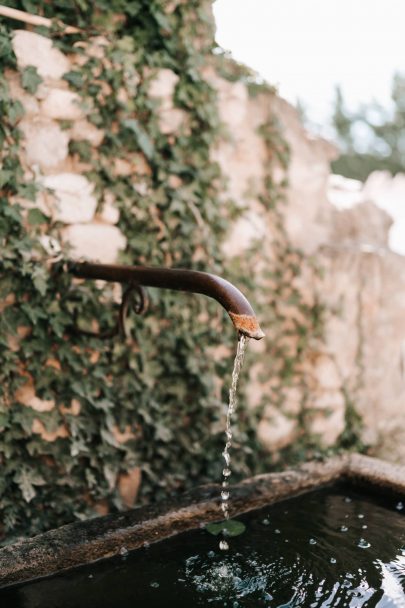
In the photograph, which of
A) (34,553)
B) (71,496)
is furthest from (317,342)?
(34,553)

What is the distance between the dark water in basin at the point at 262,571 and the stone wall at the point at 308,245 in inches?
48.0

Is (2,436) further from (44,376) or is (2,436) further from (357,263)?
(357,263)

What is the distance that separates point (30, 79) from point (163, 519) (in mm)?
1871

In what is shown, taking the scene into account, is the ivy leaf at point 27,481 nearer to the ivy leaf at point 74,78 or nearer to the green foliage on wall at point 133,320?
the green foliage on wall at point 133,320

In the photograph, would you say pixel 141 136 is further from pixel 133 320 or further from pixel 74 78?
pixel 133 320

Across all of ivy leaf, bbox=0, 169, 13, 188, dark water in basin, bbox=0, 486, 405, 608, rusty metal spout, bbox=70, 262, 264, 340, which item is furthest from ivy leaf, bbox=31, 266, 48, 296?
dark water in basin, bbox=0, 486, 405, 608

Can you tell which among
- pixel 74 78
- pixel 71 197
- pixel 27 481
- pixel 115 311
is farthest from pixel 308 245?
pixel 27 481

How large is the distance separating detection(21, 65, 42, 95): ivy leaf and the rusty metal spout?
30.2 inches

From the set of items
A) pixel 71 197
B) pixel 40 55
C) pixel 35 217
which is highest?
pixel 40 55

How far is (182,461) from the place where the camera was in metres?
3.01

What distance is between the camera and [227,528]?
7.28 ft

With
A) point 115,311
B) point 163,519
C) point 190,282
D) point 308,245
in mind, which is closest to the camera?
point 190,282

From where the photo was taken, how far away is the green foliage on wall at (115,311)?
2.42 metres

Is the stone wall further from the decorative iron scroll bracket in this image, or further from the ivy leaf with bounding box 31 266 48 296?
the decorative iron scroll bracket
